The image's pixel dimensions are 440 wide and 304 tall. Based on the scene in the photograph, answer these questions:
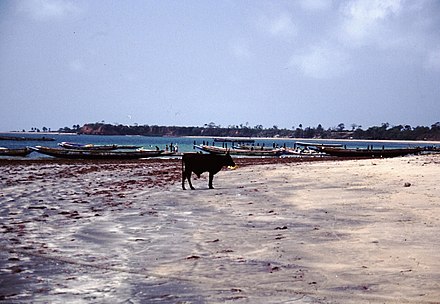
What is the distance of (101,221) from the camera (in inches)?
424

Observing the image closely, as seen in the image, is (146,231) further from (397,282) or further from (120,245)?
(397,282)

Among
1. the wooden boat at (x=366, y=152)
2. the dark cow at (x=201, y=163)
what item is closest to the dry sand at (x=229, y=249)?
the dark cow at (x=201, y=163)

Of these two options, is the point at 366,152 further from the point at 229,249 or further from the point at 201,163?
the point at 229,249

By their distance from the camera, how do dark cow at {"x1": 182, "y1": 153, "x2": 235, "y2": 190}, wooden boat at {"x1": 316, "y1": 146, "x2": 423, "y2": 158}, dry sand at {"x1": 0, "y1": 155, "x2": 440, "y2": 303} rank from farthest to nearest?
wooden boat at {"x1": 316, "y1": 146, "x2": 423, "y2": 158}
dark cow at {"x1": 182, "y1": 153, "x2": 235, "y2": 190}
dry sand at {"x1": 0, "y1": 155, "x2": 440, "y2": 303}

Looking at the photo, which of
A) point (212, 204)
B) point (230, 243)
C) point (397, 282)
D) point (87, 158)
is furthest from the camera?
point (87, 158)

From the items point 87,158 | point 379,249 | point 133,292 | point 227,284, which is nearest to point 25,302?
point 133,292

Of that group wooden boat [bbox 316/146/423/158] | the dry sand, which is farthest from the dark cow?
wooden boat [bbox 316/146/423/158]

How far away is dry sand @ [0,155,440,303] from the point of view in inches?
216

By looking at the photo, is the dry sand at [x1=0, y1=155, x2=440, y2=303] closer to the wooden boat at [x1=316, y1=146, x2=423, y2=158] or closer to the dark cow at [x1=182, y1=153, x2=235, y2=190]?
the dark cow at [x1=182, y1=153, x2=235, y2=190]

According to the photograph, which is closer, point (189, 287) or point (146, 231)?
point (189, 287)

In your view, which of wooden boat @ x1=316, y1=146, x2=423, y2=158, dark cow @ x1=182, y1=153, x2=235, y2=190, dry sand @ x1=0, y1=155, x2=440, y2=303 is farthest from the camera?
wooden boat @ x1=316, y1=146, x2=423, y2=158

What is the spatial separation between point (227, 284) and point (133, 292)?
1.13 meters

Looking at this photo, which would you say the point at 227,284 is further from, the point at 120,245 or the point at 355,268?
the point at 120,245

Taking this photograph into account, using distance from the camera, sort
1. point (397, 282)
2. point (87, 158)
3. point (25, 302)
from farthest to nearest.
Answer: point (87, 158) → point (397, 282) → point (25, 302)
